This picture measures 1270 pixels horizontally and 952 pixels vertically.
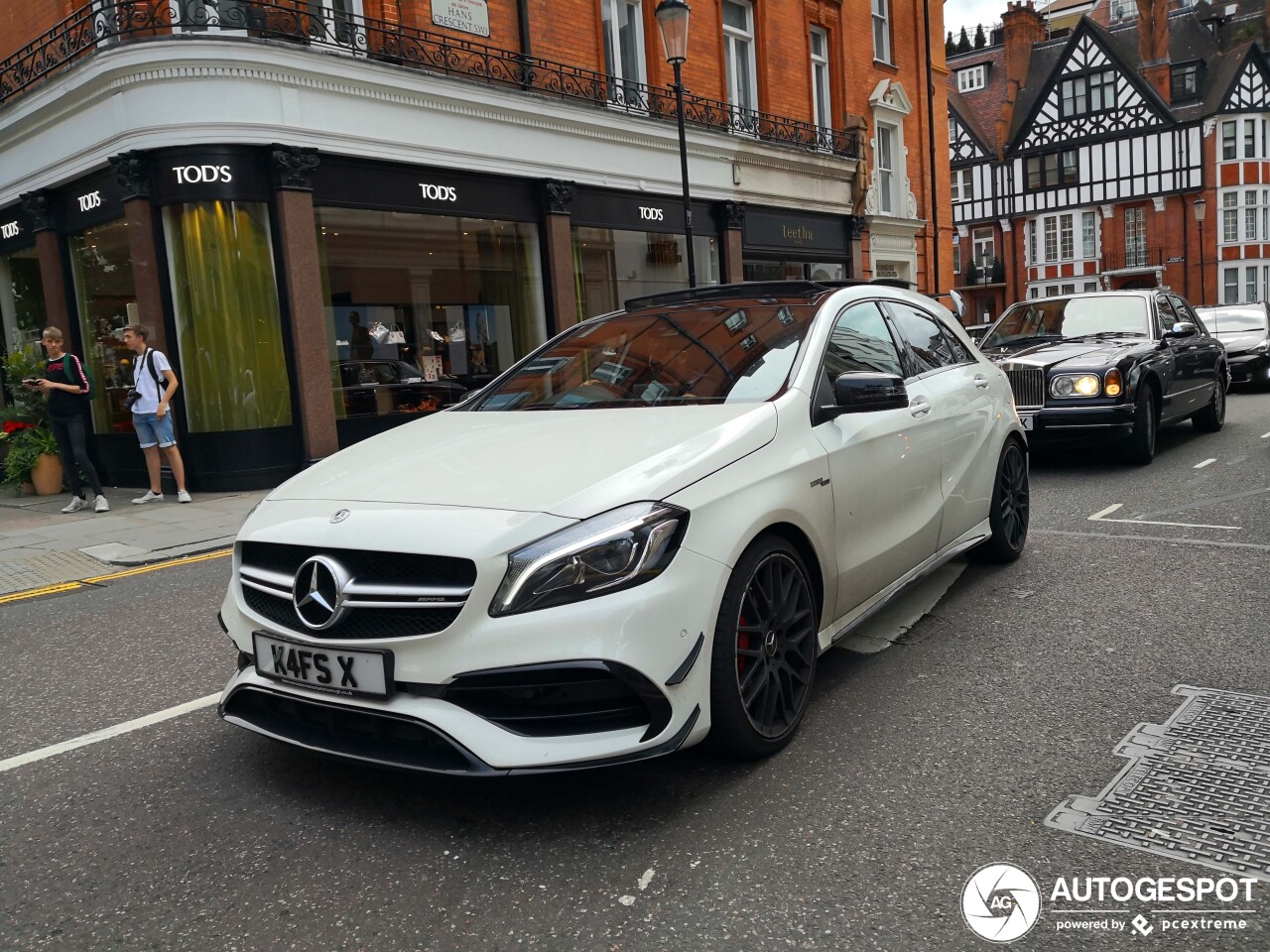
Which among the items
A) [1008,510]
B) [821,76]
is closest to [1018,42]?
[821,76]

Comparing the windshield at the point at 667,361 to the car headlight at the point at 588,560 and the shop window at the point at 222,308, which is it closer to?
the car headlight at the point at 588,560

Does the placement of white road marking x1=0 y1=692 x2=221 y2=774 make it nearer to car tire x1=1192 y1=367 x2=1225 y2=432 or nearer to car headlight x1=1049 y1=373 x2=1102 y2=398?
car headlight x1=1049 y1=373 x2=1102 y2=398

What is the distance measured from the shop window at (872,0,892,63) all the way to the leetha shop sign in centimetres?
1318

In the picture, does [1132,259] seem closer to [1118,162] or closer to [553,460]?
[1118,162]

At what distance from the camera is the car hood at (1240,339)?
18.2 m

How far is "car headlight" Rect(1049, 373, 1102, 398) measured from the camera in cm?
895

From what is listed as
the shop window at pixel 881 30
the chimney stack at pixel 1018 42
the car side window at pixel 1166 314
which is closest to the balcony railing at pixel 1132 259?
the chimney stack at pixel 1018 42

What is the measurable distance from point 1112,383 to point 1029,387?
0.69m

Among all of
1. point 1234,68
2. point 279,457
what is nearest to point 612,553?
point 279,457

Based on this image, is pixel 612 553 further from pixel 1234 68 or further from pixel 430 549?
pixel 1234 68

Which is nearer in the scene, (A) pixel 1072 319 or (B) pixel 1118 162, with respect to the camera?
(A) pixel 1072 319

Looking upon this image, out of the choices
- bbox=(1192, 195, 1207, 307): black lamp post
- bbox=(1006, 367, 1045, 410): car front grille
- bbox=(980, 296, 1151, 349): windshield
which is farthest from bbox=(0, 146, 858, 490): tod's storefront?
bbox=(1192, 195, 1207, 307): black lamp post

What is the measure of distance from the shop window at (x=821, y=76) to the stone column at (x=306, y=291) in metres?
13.7

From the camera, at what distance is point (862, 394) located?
12.5ft
